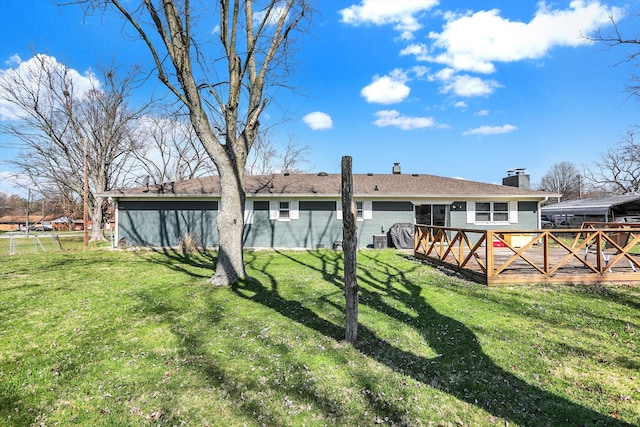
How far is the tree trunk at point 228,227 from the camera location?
289 inches

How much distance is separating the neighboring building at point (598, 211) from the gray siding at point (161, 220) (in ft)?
68.3

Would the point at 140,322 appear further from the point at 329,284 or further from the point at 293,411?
the point at 329,284

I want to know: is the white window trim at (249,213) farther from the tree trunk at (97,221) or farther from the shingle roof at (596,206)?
the shingle roof at (596,206)

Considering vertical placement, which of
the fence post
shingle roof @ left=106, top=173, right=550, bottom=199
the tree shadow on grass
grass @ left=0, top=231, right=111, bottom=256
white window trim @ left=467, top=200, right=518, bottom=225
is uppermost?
shingle roof @ left=106, top=173, right=550, bottom=199

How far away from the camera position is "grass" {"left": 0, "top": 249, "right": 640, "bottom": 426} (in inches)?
113

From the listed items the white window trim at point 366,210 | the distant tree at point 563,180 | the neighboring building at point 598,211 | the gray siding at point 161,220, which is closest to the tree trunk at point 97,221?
the gray siding at point 161,220

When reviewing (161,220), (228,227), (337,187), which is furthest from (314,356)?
(161,220)

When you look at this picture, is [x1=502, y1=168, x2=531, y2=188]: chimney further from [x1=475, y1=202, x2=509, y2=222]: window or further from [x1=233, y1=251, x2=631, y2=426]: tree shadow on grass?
[x1=233, y1=251, x2=631, y2=426]: tree shadow on grass

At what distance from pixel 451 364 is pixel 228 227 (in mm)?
5309

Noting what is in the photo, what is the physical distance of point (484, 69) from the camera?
14.4m

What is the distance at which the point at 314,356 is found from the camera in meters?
3.92

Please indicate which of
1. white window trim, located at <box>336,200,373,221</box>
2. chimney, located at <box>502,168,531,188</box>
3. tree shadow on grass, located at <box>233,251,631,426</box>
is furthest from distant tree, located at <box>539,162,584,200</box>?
tree shadow on grass, located at <box>233,251,631,426</box>

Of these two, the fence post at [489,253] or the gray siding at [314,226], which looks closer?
the fence post at [489,253]

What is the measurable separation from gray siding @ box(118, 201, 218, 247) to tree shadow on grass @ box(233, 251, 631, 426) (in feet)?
28.6
